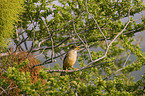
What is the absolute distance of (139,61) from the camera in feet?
20.2

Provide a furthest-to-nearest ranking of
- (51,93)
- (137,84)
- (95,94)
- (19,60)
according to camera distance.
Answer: (137,84)
(19,60)
(95,94)
(51,93)

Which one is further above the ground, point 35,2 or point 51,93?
point 35,2

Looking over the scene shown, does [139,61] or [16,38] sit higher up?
[16,38]

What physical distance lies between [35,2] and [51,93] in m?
4.28

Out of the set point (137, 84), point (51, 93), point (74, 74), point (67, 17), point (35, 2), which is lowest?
point (137, 84)

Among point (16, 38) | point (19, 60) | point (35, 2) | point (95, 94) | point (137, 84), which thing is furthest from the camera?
point (16, 38)

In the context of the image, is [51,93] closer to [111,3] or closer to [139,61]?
[139,61]

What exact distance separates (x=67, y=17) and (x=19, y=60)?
110 inches

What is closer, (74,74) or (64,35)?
(74,74)

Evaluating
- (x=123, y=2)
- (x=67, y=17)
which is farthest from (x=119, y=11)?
(x=67, y=17)

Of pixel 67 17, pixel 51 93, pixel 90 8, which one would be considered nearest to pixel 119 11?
pixel 90 8

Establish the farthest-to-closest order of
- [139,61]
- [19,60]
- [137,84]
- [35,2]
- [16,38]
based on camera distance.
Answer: [16,38] < [35,2] < [139,61] < [137,84] < [19,60]

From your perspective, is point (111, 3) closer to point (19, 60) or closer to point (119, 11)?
point (119, 11)

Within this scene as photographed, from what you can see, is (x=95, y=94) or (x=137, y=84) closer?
(x=95, y=94)
